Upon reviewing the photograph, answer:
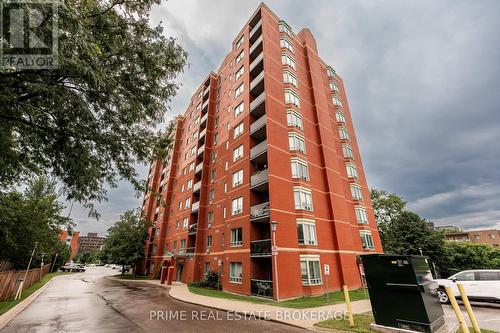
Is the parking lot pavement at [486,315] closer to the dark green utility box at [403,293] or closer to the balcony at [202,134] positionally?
the dark green utility box at [403,293]

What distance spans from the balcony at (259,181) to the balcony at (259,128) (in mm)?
4702

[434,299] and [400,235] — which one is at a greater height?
[400,235]

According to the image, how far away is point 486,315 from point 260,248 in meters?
13.2

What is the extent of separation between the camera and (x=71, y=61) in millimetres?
5172

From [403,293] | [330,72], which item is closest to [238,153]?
[403,293]

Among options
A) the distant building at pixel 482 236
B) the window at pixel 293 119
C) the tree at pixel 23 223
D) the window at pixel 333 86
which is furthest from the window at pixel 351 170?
the distant building at pixel 482 236

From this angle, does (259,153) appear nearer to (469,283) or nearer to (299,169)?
(299,169)

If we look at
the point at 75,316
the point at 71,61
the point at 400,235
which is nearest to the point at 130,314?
the point at 75,316

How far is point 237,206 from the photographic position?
2384 centimetres

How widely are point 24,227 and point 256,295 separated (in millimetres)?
19196

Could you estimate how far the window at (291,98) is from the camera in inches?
1008

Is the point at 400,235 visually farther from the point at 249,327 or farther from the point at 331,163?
the point at 249,327

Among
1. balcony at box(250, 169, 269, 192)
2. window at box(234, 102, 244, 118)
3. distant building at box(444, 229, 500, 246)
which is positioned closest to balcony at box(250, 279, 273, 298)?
balcony at box(250, 169, 269, 192)

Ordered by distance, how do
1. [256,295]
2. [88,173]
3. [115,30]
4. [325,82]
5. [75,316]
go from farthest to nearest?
[325,82]
[256,295]
[75,316]
[88,173]
[115,30]
